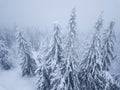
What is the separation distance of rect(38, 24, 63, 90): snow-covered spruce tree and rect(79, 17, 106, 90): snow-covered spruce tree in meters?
4.09

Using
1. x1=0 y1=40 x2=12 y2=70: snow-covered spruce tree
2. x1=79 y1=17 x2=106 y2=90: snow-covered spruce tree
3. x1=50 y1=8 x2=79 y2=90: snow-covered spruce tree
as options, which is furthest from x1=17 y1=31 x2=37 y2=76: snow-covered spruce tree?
x1=79 y1=17 x2=106 y2=90: snow-covered spruce tree

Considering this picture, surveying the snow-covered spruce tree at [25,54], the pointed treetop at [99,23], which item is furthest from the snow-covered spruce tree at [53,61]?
the snow-covered spruce tree at [25,54]

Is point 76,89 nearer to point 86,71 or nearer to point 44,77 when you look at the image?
point 86,71

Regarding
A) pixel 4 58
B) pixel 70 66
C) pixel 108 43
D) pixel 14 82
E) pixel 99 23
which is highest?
pixel 99 23

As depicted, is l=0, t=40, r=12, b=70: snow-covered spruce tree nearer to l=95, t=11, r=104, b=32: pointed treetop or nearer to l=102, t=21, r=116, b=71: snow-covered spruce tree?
l=95, t=11, r=104, b=32: pointed treetop

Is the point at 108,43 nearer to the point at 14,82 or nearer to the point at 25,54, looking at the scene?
the point at 25,54

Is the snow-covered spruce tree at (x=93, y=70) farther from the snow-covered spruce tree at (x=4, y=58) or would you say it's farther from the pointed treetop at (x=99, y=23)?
the snow-covered spruce tree at (x=4, y=58)

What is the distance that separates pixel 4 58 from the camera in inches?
1085

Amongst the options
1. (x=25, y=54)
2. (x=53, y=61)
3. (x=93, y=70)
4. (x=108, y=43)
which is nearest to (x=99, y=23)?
(x=93, y=70)

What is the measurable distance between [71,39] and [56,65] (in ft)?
14.0

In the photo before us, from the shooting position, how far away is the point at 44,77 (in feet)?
54.4

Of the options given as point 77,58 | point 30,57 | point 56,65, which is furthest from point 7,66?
point 77,58

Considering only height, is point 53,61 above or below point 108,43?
below

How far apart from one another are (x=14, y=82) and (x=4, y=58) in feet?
22.5
